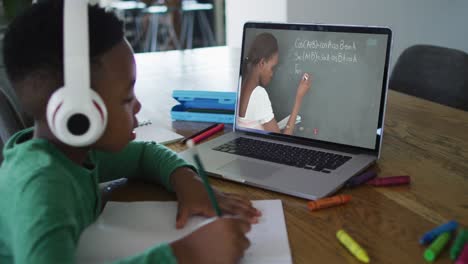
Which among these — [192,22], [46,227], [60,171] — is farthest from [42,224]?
[192,22]

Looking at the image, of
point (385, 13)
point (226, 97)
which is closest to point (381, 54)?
point (226, 97)

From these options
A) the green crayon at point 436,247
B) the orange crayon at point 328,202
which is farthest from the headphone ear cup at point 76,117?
the green crayon at point 436,247

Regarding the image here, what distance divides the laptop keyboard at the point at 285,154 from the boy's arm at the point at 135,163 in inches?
5.8

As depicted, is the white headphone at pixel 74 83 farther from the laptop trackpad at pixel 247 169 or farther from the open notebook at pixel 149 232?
the laptop trackpad at pixel 247 169

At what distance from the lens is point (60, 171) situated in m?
0.66

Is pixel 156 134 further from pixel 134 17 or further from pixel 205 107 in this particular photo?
pixel 134 17

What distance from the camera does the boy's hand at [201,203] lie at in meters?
0.76

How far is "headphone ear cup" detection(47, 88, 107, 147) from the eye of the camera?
60 centimetres

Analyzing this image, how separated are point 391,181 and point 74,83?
54 cm

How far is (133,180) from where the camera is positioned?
36.7 inches

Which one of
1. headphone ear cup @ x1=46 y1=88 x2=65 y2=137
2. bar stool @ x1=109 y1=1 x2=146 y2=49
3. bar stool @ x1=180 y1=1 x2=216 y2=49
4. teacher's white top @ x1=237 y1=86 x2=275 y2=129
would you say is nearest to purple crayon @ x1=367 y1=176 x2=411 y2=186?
teacher's white top @ x1=237 y1=86 x2=275 y2=129

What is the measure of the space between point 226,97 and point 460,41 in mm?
2349

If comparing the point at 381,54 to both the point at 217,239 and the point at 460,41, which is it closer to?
the point at 217,239

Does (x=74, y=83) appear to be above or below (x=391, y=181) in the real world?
above
